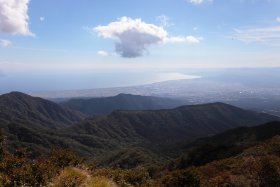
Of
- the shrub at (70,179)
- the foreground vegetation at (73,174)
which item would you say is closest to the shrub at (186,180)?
the foreground vegetation at (73,174)

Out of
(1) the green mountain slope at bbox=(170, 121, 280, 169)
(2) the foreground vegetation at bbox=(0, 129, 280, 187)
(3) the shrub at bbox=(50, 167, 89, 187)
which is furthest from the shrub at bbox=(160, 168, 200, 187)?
(1) the green mountain slope at bbox=(170, 121, 280, 169)

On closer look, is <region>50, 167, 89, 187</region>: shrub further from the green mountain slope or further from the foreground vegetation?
the green mountain slope

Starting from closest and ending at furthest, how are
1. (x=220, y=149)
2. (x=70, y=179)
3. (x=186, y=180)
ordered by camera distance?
(x=70, y=179)
(x=186, y=180)
(x=220, y=149)

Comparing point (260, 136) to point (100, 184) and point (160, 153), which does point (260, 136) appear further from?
point (100, 184)

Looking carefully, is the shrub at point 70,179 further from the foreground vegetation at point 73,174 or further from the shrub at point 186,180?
the shrub at point 186,180

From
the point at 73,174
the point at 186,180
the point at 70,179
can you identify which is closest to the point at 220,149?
the point at 186,180

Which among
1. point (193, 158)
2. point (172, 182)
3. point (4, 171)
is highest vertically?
point (4, 171)

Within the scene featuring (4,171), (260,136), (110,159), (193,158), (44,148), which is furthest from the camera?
(44,148)

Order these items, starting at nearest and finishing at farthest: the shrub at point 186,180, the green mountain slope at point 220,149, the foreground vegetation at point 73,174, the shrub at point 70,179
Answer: the shrub at point 70,179 → the foreground vegetation at point 73,174 → the shrub at point 186,180 → the green mountain slope at point 220,149

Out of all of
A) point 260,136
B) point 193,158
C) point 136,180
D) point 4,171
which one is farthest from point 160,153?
point 4,171

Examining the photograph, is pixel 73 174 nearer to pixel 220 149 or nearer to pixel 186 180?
pixel 186 180

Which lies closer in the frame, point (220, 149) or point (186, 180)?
point (186, 180)
